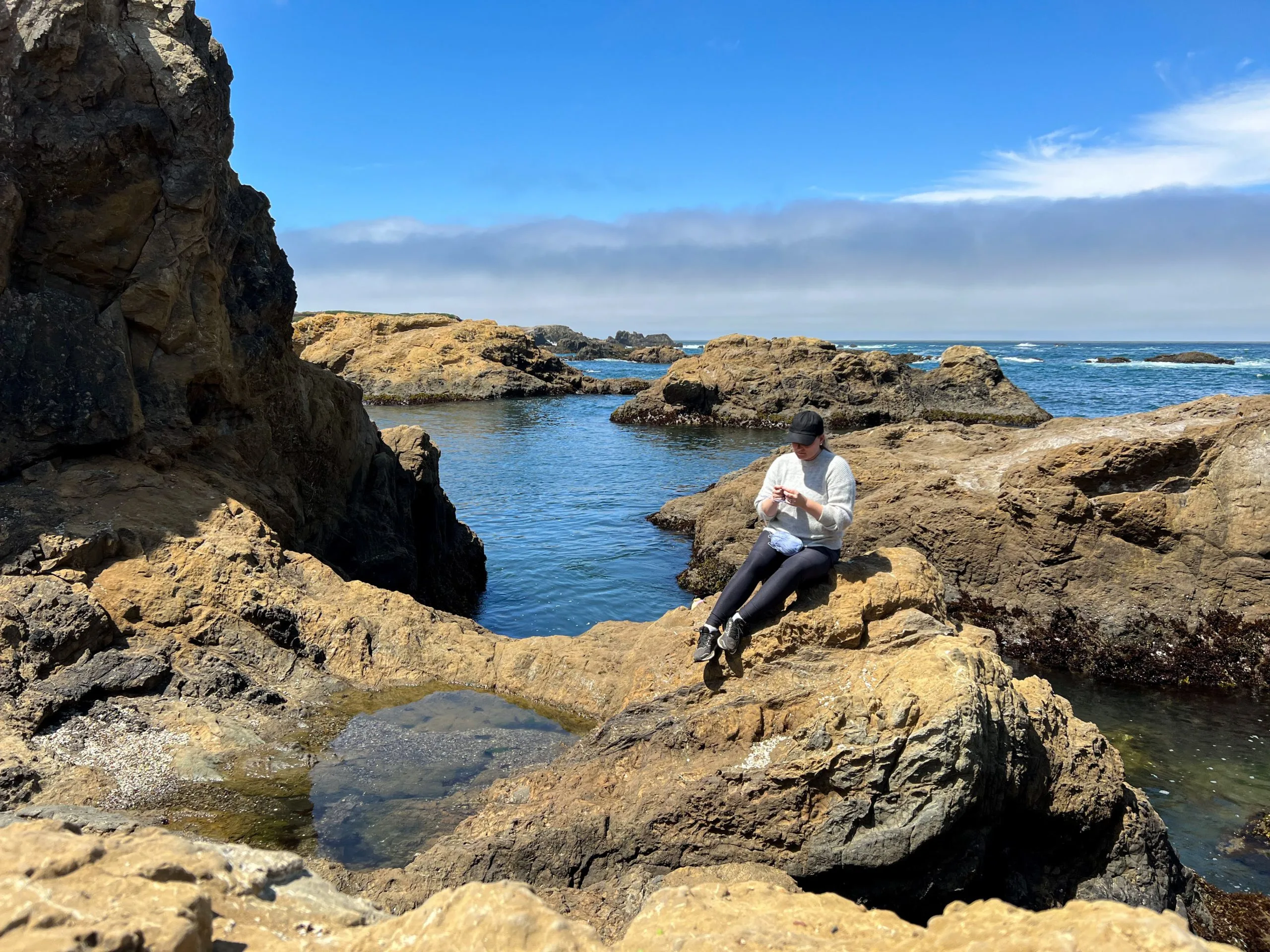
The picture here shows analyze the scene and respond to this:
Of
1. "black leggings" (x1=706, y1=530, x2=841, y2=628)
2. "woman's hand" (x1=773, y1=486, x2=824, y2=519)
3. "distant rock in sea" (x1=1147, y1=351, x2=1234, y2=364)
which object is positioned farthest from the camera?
"distant rock in sea" (x1=1147, y1=351, x2=1234, y2=364)

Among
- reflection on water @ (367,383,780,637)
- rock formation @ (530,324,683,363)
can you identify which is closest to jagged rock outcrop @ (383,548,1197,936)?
reflection on water @ (367,383,780,637)

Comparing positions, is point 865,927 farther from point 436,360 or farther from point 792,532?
point 436,360

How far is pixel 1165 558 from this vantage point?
39.0ft

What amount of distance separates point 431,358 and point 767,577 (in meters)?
56.7

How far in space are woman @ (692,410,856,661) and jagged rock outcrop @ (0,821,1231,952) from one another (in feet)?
8.74

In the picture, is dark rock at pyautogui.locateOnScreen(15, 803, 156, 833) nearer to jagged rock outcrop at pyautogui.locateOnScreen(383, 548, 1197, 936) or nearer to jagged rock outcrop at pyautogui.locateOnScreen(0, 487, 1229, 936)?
jagged rock outcrop at pyautogui.locateOnScreen(0, 487, 1229, 936)

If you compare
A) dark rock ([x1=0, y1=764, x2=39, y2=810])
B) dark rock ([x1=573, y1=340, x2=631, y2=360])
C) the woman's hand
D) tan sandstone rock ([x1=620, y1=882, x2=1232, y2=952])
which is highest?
dark rock ([x1=573, y1=340, x2=631, y2=360])

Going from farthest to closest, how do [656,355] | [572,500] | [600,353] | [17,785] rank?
[600,353] < [656,355] < [572,500] < [17,785]

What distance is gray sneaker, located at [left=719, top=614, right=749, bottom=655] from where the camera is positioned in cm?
662

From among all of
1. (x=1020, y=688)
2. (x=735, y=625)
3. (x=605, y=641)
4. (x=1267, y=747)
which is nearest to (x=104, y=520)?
(x=605, y=641)

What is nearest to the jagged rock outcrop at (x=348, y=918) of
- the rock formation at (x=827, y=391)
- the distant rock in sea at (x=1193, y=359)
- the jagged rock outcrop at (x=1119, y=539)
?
the jagged rock outcrop at (x=1119, y=539)

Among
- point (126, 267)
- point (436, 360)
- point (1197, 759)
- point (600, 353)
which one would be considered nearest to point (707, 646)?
point (1197, 759)

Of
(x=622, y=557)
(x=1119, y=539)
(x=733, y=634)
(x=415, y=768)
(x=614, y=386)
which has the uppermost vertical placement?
(x=614, y=386)

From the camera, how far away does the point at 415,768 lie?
7.08 metres
